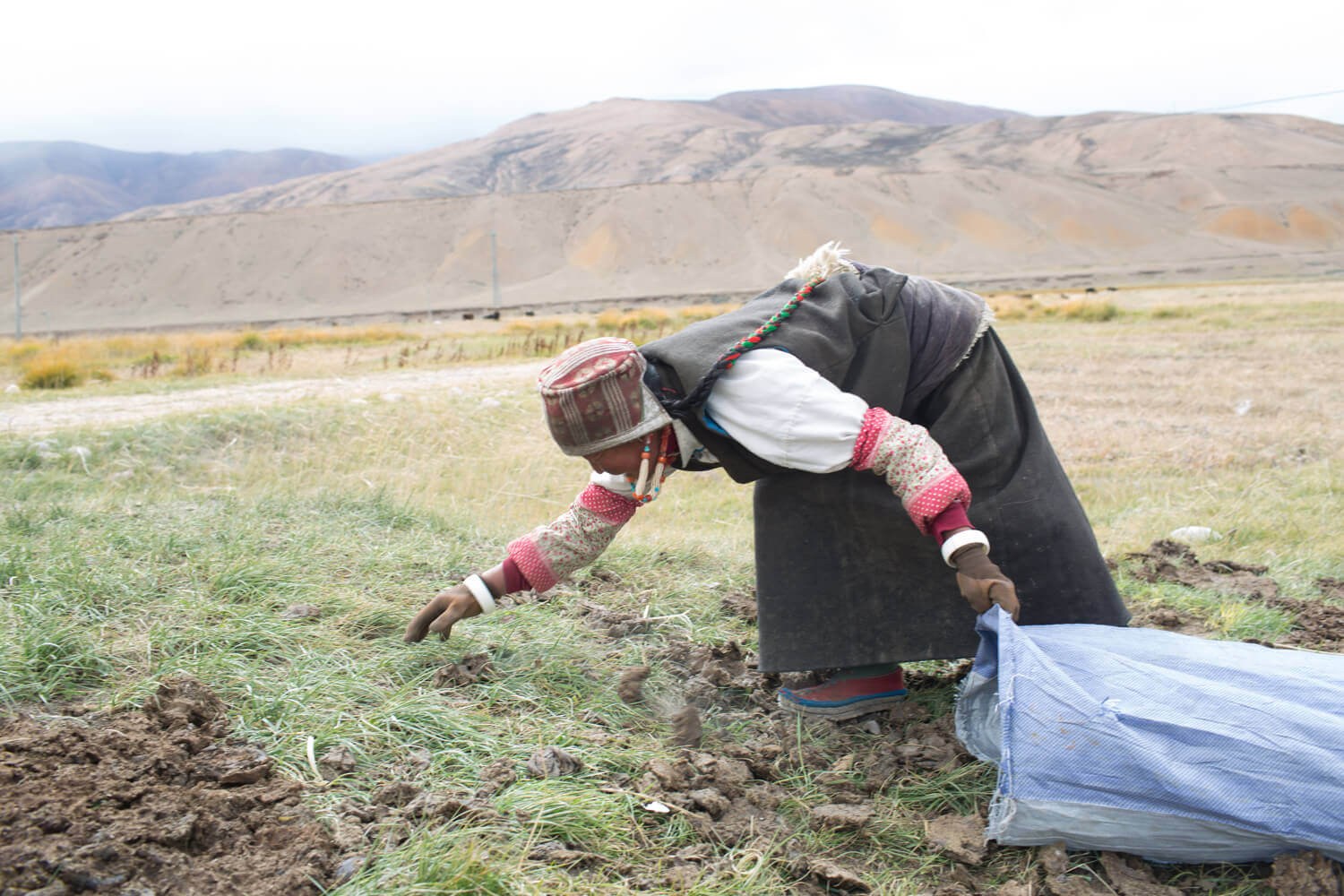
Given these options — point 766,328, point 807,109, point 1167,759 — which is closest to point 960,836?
point 1167,759

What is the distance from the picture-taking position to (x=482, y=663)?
2377 mm

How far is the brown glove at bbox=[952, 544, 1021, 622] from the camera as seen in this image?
1.90 m

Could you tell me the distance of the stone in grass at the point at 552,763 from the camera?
191 cm

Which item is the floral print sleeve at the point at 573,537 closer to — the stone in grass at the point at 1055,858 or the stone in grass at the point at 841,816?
the stone in grass at the point at 841,816

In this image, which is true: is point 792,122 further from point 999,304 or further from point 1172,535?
point 1172,535

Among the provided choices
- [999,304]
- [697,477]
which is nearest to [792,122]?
[999,304]

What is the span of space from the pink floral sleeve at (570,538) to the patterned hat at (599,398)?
0.94 feet

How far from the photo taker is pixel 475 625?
8.82 ft

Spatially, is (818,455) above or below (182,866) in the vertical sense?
above

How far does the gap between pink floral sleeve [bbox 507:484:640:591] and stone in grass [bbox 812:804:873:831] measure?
80 centimetres

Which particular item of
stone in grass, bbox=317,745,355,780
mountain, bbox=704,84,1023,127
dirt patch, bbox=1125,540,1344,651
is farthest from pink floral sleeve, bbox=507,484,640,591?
mountain, bbox=704,84,1023,127

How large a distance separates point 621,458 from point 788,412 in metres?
0.42

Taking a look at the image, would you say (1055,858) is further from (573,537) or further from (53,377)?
(53,377)

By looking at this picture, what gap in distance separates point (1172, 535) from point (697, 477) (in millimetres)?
2958
